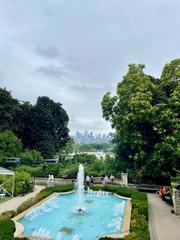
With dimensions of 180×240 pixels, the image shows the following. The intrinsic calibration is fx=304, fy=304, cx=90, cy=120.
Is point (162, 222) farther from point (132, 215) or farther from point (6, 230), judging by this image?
point (6, 230)

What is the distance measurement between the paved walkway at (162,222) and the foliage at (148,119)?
4860 mm

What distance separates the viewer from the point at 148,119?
28156mm

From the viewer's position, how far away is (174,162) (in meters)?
26.6

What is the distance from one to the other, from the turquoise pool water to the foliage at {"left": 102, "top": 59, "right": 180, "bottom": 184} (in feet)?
17.3

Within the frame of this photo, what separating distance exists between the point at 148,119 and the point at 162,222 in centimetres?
1247

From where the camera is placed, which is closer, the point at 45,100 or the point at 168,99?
the point at 168,99

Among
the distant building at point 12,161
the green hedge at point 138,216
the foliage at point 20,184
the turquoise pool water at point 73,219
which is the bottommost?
the turquoise pool water at point 73,219

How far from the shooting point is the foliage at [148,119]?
27.0 m

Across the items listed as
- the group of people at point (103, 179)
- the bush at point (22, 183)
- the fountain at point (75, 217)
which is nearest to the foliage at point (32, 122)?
the group of people at point (103, 179)

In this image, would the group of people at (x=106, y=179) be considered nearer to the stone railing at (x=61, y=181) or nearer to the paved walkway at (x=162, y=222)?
the stone railing at (x=61, y=181)

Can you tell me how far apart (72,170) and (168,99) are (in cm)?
1417

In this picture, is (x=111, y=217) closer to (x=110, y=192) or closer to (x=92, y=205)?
(x=92, y=205)

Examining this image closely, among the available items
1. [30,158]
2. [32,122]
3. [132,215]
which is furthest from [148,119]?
[32,122]

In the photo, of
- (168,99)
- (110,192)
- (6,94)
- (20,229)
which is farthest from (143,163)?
(6,94)
